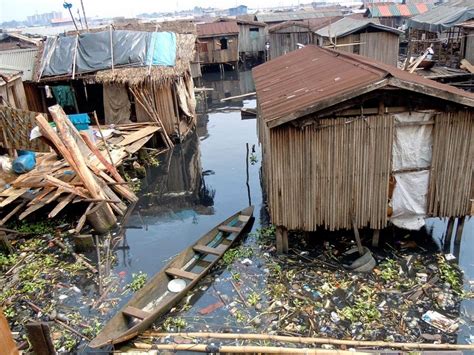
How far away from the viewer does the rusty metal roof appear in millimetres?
7035

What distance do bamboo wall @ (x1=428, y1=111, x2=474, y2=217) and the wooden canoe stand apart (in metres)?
4.44

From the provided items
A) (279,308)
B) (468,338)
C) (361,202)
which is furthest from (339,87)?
(468,338)

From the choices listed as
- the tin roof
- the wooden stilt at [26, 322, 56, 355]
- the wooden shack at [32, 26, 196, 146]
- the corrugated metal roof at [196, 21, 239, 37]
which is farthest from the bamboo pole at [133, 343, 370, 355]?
the tin roof

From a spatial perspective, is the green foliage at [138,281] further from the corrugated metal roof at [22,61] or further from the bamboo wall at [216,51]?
the bamboo wall at [216,51]

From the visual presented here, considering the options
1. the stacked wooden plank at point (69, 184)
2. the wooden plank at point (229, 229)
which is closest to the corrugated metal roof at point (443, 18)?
the wooden plank at point (229, 229)

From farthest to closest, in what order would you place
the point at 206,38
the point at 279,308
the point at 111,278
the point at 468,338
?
the point at 206,38
the point at 111,278
the point at 279,308
the point at 468,338

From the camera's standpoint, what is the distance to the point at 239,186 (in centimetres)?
1323

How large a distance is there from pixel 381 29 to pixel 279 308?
20.9 metres

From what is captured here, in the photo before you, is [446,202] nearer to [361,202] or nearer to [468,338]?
[361,202]

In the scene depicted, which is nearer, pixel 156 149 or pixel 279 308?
pixel 279 308

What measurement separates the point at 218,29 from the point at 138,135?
23.6m

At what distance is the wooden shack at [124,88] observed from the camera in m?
16.2

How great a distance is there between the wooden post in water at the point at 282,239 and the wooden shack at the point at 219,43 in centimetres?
2975

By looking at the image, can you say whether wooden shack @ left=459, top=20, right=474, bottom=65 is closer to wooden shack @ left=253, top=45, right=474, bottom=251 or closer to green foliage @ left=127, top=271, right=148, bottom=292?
wooden shack @ left=253, top=45, right=474, bottom=251
